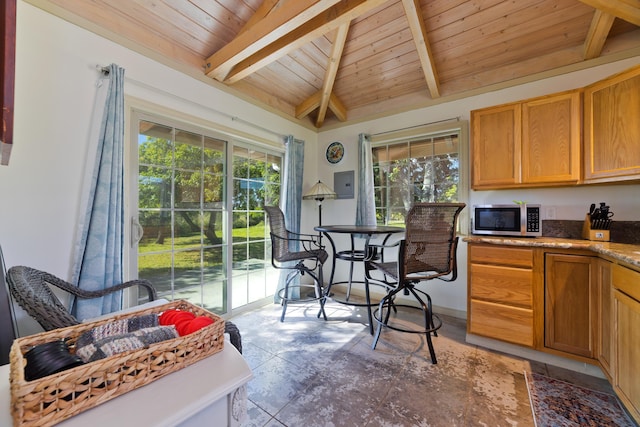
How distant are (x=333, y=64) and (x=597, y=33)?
2306 millimetres

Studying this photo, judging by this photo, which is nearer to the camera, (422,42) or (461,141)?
(422,42)

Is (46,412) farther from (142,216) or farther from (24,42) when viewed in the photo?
(24,42)

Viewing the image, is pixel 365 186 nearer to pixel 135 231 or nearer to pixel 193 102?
pixel 193 102

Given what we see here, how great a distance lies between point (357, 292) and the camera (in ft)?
11.7

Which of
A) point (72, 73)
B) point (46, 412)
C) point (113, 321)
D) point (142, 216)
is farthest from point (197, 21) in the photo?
point (46, 412)

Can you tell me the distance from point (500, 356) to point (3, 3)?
10.7ft

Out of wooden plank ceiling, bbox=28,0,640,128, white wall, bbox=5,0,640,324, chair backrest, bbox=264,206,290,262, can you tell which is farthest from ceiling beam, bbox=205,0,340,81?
chair backrest, bbox=264,206,290,262

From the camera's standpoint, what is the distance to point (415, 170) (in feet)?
10.5

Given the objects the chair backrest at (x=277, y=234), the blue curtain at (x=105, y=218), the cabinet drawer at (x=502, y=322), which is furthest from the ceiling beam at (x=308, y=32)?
the cabinet drawer at (x=502, y=322)

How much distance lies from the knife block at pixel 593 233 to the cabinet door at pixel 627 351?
735 mm

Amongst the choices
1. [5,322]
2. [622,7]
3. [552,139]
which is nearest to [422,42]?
[622,7]

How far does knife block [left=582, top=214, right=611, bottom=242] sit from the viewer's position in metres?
2.01

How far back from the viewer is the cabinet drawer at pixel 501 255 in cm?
200

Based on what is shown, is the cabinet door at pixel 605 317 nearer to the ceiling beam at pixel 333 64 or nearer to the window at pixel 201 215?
the ceiling beam at pixel 333 64
